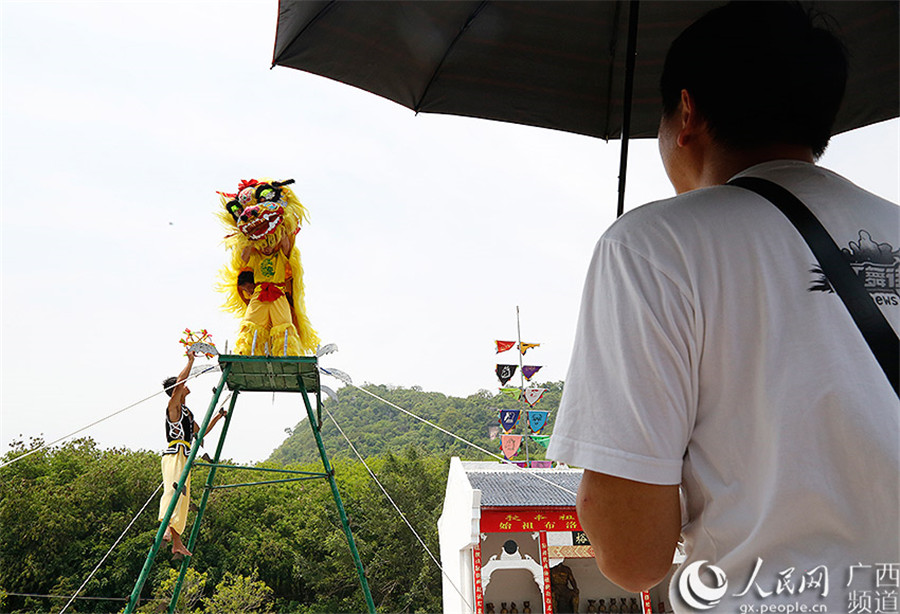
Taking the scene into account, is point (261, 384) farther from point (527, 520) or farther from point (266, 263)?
point (527, 520)

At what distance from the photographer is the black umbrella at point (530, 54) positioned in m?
1.43

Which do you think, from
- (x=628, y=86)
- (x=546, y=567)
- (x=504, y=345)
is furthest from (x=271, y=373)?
(x=504, y=345)

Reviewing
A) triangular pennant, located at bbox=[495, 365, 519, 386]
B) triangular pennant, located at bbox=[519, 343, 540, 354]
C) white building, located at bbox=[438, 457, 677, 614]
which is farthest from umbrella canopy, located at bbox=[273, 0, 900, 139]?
triangular pennant, located at bbox=[519, 343, 540, 354]

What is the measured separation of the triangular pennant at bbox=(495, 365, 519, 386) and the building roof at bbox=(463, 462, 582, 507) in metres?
2.58

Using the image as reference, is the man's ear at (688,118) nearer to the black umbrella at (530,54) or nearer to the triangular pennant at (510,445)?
the black umbrella at (530,54)

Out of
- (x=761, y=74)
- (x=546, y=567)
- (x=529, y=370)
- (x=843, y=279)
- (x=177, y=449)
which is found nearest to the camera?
(x=843, y=279)

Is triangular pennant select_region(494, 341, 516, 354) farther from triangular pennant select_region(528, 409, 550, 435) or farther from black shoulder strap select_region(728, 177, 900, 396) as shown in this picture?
black shoulder strap select_region(728, 177, 900, 396)

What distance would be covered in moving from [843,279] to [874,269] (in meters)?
0.05

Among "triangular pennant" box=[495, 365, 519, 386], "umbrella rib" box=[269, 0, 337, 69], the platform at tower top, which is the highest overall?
"triangular pennant" box=[495, 365, 519, 386]

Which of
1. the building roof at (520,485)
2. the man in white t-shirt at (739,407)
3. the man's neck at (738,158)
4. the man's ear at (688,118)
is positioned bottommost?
the building roof at (520,485)

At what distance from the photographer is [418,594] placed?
60.4 ft

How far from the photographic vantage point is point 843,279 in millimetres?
639

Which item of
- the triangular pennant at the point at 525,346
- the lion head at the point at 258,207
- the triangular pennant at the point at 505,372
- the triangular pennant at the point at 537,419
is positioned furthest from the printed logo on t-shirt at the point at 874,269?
the triangular pennant at the point at 525,346

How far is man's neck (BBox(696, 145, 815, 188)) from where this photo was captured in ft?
2.56
